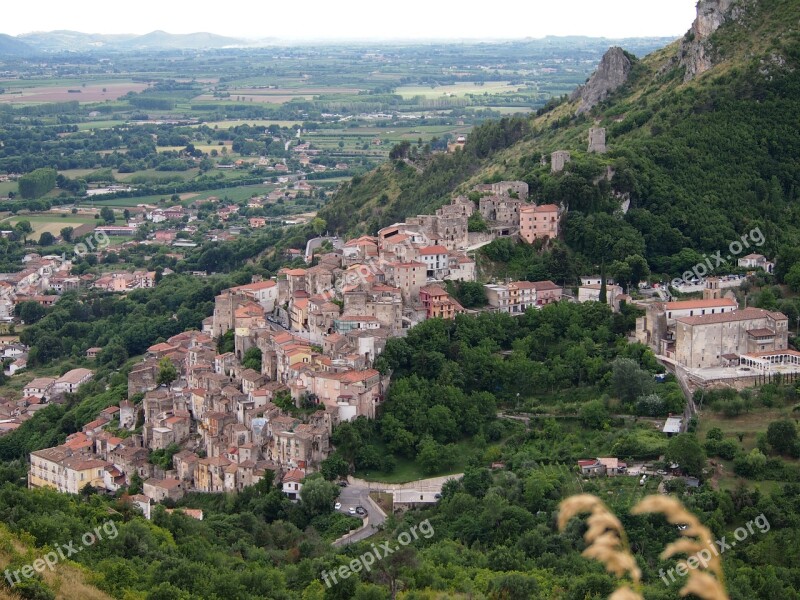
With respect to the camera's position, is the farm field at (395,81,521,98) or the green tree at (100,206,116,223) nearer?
the green tree at (100,206,116,223)

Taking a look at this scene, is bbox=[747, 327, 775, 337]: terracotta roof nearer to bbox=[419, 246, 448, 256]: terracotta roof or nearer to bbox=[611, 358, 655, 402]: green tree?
bbox=[611, 358, 655, 402]: green tree

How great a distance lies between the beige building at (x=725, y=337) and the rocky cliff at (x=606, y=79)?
96.5 feet

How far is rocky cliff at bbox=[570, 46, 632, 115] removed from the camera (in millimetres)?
65562

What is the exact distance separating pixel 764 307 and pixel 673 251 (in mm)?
7064

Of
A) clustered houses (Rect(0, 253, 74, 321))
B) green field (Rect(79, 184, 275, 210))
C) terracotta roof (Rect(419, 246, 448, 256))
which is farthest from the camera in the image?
green field (Rect(79, 184, 275, 210))

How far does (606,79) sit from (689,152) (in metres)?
14.4

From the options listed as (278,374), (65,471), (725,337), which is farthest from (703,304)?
(65,471)

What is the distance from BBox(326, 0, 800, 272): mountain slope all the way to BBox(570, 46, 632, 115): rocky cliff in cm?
60

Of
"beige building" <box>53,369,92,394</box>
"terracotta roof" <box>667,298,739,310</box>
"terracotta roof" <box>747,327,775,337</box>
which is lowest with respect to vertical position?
"beige building" <box>53,369,92,394</box>

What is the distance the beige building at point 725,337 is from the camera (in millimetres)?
37469

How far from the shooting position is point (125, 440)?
39031mm

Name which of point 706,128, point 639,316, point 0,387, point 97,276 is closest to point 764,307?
point 639,316

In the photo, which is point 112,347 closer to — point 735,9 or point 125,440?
point 125,440

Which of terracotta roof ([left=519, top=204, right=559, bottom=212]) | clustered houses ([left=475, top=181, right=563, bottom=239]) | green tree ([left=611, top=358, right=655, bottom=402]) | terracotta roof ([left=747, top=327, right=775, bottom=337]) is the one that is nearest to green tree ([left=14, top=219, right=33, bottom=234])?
clustered houses ([left=475, top=181, right=563, bottom=239])
